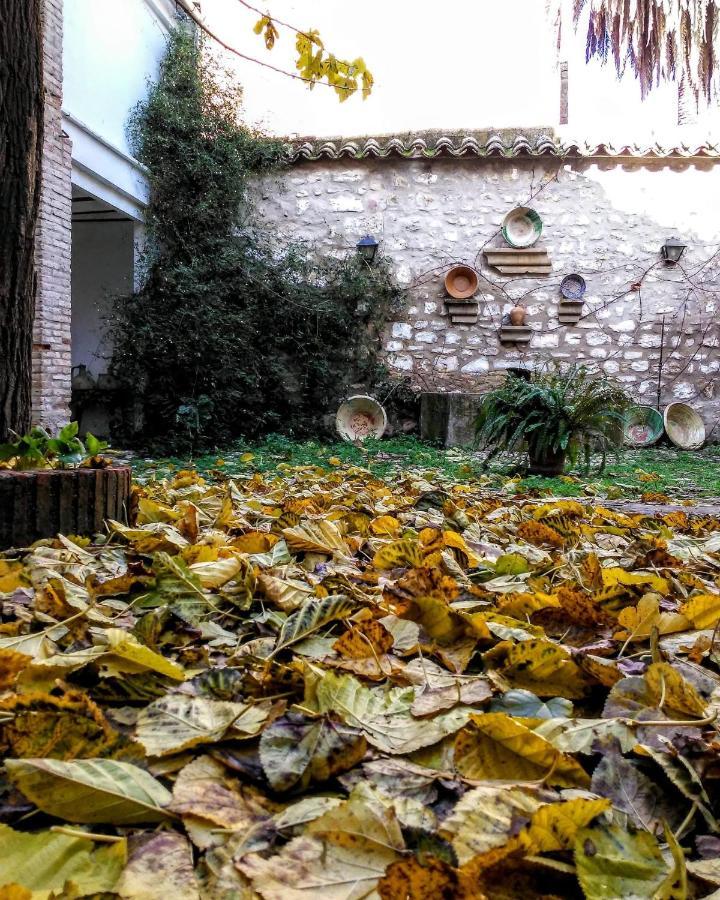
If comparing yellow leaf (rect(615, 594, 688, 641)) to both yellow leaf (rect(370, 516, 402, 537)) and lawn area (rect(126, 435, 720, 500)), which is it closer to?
yellow leaf (rect(370, 516, 402, 537))

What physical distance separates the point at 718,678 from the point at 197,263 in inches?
279

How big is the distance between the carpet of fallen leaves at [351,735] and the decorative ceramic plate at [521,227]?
23.6ft

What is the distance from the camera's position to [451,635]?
2.98 ft

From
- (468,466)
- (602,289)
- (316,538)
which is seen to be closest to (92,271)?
(468,466)

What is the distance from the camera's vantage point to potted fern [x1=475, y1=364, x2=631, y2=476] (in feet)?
14.4

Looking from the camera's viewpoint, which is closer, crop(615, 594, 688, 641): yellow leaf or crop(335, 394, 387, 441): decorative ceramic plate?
crop(615, 594, 688, 641): yellow leaf

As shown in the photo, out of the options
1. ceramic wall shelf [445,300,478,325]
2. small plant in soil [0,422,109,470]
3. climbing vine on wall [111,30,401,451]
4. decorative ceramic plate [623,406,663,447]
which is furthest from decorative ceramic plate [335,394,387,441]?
small plant in soil [0,422,109,470]

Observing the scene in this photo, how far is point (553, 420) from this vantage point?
440 centimetres

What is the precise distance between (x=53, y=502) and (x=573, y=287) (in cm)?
725

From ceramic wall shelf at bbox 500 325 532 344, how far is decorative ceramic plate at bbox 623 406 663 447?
1387 millimetres

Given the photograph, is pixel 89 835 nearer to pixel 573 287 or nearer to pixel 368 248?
pixel 368 248

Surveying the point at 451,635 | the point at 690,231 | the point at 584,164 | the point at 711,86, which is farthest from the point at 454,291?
the point at 451,635

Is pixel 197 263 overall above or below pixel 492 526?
above

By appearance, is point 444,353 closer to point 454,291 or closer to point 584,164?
point 454,291
